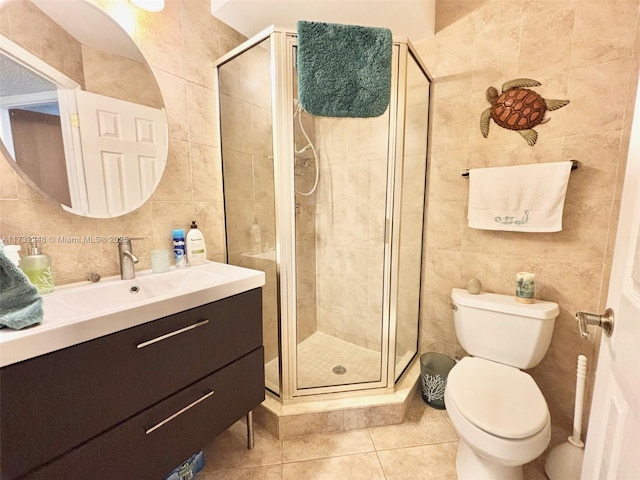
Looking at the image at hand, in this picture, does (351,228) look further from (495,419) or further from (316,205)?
(495,419)

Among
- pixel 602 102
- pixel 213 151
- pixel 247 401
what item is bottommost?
pixel 247 401

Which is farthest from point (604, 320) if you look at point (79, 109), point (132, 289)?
point (79, 109)

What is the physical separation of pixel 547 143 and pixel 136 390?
196 cm

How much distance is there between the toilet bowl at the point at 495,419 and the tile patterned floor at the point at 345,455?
0.15 metres

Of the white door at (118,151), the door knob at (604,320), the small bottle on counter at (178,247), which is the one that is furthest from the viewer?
the small bottle on counter at (178,247)

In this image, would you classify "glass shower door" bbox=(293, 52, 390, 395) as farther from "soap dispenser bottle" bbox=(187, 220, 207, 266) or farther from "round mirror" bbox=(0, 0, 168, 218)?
"round mirror" bbox=(0, 0, 168, 218)

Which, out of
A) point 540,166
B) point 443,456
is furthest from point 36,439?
point 540,166

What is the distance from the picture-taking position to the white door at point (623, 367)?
471mm

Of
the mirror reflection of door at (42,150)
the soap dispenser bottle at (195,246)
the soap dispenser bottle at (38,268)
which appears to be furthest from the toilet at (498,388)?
the mirror reflection of door at (42,150)

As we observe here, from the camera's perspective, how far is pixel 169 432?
0.94 m

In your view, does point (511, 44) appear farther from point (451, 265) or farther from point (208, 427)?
point (208, 427)

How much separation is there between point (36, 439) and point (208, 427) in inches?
20.7

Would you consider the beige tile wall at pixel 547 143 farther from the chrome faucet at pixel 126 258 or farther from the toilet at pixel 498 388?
the chrome faucet at pixel 126 258

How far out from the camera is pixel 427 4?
4.82 ft
